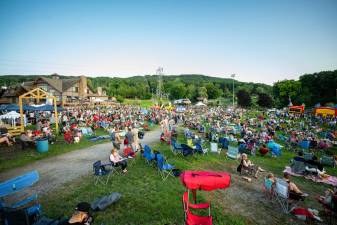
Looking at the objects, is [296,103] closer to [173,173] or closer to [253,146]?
[253,146]

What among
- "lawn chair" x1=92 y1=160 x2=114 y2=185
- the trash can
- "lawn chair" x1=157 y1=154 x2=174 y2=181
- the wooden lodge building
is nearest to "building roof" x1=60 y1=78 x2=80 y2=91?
the wooden lodge building

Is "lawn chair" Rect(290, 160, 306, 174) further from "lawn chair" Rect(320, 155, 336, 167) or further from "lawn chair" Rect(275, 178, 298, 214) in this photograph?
"lawn chair" Rect(275, 178, 298, 214)

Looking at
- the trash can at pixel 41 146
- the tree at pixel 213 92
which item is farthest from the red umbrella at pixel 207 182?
the tree at pixel 213 92

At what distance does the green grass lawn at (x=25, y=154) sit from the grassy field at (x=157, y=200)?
4402 millimetres

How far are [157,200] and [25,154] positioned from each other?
9325mm

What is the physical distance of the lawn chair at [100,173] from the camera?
283 inches

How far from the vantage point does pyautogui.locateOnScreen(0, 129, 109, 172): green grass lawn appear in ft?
30.5

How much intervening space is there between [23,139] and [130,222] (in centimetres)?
1079

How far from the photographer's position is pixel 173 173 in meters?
8.09

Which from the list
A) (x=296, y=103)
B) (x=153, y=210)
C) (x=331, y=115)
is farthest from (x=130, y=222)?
(x=296, y=103)

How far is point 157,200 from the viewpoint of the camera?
6.03m

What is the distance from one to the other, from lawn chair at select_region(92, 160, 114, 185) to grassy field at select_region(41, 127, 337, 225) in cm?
24

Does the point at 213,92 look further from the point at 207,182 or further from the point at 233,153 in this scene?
the point at 207,182

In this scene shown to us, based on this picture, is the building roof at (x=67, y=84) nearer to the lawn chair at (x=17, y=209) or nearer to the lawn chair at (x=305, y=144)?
the lawn chair at (x=17, y=209)
